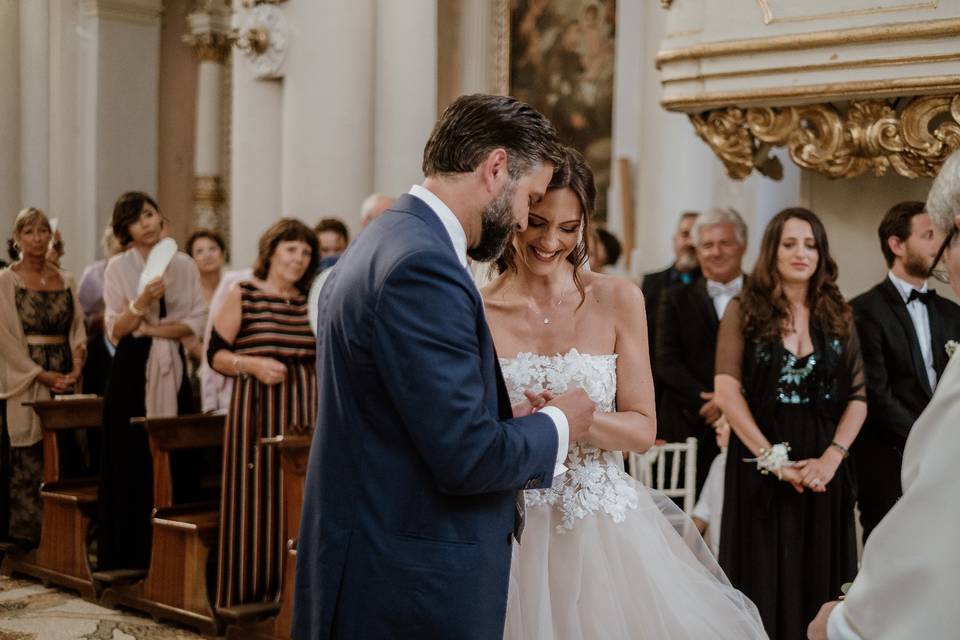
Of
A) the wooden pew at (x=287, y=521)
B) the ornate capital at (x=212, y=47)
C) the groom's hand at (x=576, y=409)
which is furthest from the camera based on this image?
the ornate capital at (x=212, y=47)

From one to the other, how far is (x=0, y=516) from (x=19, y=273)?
1248mm

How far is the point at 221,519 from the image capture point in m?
5.59

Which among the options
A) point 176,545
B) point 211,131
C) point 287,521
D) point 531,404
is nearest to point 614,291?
point 531,404

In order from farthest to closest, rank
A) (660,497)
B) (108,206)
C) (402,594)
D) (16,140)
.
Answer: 1. (108,206)
2. (16,140)
3. (660,497)
4. (402,594)

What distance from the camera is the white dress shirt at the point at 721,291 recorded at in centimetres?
592

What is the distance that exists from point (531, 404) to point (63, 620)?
3.57m

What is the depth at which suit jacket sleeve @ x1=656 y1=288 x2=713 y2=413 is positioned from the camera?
18.7 feet

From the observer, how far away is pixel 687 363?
19.1 ft

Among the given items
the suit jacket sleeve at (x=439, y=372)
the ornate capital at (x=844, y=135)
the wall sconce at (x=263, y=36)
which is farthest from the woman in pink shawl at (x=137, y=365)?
the suit jacket sleeve at (x=439, y=372)

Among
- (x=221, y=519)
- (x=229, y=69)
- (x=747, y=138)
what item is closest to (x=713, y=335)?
(x=747, y=138)

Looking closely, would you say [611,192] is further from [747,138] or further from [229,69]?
[747,138]

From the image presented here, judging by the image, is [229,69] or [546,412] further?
[229,69]

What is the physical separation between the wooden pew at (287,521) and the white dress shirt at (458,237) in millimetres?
2585

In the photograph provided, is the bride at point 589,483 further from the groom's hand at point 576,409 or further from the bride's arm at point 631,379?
the groom's hand at point 576,409
